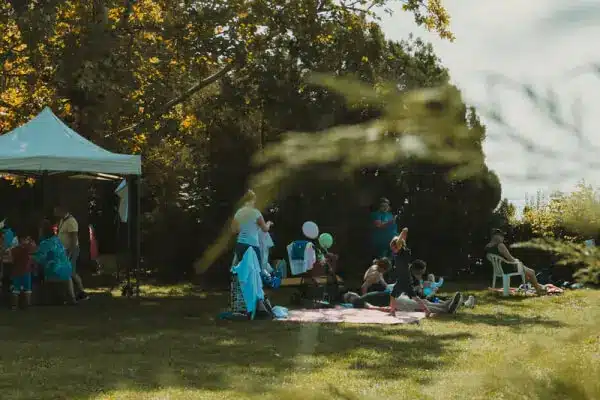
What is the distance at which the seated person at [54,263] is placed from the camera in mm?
11180

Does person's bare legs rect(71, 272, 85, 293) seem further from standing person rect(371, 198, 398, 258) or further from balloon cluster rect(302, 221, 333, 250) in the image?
standing person rect(371, 198, 398, 258)

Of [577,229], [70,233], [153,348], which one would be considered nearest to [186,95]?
[70,233]

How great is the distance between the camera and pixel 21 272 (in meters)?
10.8

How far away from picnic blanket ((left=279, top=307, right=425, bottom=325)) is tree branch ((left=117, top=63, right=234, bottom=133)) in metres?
5.38

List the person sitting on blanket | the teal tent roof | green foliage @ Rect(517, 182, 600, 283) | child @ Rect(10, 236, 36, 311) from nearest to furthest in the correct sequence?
1. green foliage @ Rect(517, 182, 600, 283)
2. the person sitting on blanket
3. the teal tent roof
4. child @ Rect(10, 236, 36, 311)

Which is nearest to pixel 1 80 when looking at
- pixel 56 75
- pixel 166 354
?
pixel 56 75

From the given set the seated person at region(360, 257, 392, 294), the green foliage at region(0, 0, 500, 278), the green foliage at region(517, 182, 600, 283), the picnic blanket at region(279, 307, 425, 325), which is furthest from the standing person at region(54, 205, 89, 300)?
the green foliage at region(517, 182, 600, 283)

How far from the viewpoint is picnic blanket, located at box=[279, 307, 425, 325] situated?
30.6 ft

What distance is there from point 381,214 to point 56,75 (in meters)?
5.58

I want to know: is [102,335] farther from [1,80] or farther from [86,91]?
[1,80]

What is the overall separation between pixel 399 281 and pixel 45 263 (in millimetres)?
4719

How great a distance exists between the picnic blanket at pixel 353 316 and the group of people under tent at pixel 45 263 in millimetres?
3208

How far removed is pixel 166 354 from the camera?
6895mm

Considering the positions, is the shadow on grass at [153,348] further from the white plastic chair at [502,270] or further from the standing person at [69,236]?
the white plastic chair at [502,270]
